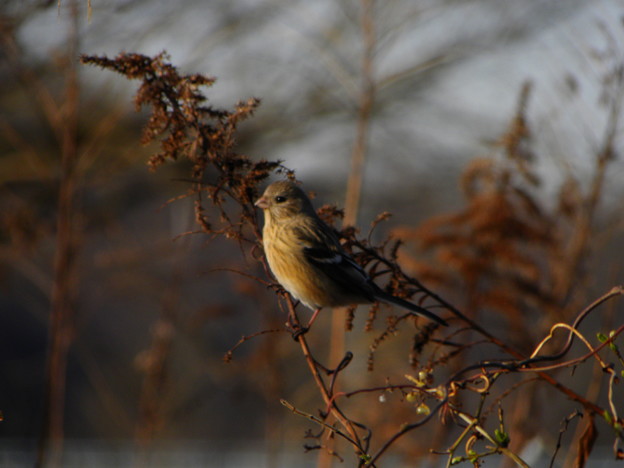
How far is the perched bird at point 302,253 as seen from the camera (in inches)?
155

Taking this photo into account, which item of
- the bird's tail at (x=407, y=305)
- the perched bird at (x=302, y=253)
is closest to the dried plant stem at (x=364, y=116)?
the perched bird at (x=302, y=253)

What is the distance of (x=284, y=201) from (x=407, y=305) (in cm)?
143

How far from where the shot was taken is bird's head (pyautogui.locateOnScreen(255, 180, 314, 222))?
399 cm

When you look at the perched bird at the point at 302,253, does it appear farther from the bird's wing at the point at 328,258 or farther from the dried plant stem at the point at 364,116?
the dried plant stem at the point at 364,116

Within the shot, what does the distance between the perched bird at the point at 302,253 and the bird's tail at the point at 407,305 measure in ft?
2.21

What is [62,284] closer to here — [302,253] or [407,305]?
[302,253]

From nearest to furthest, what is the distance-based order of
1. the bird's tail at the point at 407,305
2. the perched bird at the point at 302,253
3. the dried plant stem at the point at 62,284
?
the bird's tail at the point at 407,305 → the dried plant stem at the point at 62,284 → the perched bird at the point at 302,253

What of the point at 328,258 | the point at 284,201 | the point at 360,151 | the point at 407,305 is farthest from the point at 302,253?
the point at 407,305

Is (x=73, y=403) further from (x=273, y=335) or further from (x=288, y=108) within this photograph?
(x=273, y=335)

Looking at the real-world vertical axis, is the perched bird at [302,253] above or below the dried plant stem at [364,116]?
below

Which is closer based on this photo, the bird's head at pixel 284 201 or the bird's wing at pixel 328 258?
the bird's wing at pixel 328 258

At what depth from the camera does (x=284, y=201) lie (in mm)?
4059


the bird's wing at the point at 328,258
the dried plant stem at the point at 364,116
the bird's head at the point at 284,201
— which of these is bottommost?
the bird's wing at the point at 328,258

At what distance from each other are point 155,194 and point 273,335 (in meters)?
4.68
